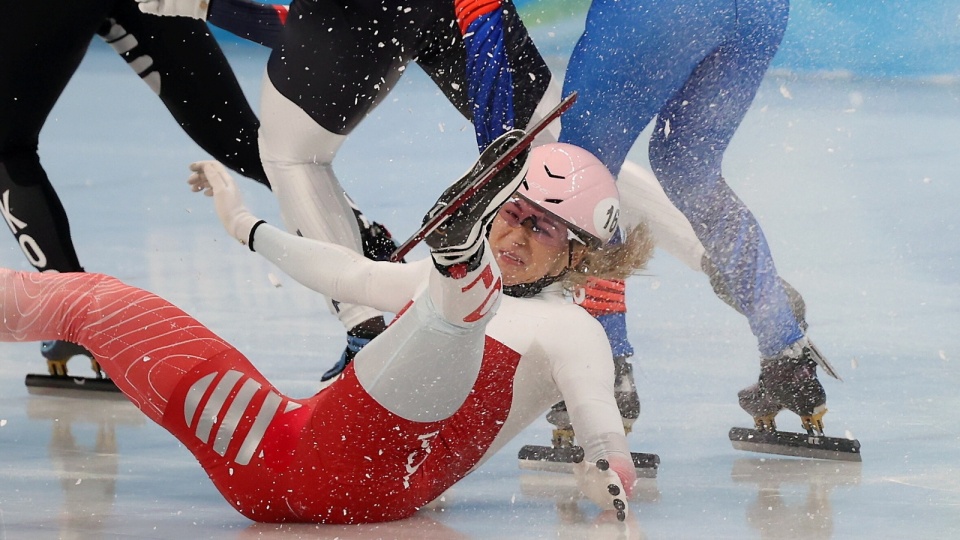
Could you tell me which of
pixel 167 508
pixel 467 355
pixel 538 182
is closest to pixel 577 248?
pixel 538 182

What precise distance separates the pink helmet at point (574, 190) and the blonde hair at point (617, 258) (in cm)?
4

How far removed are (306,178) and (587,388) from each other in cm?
143

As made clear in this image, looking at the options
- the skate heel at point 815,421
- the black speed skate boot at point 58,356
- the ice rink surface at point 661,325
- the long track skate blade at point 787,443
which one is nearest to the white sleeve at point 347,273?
the ice rink surface at point 661,325

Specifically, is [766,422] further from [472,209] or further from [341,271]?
[472,209]

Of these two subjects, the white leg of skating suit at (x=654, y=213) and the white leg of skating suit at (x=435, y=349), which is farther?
the white leg of skating suit at (x=654, y=213)

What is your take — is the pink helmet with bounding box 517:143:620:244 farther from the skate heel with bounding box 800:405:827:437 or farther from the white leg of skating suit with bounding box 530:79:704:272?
the skate heel with bounding box 800:405:827:437

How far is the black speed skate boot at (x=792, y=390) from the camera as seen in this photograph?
3.83 m

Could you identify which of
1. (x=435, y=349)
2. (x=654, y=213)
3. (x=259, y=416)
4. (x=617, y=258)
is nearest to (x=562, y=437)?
(x=654, y=213)

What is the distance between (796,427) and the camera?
4.11 metres

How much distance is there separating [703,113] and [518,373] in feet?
4.08

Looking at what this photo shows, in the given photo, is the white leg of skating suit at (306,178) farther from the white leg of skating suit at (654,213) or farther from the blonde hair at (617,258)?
the blonde hair at (617,258)

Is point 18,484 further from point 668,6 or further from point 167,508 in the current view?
Answer: point 668,6

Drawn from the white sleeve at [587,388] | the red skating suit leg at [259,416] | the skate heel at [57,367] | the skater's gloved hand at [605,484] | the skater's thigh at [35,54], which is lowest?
the skate heel at [57,367]

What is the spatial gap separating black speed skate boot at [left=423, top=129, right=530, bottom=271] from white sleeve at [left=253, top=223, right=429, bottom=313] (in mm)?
571
